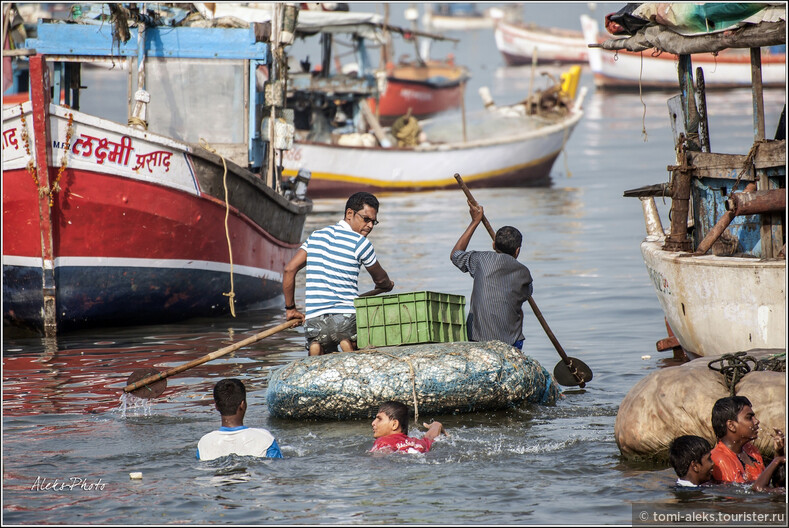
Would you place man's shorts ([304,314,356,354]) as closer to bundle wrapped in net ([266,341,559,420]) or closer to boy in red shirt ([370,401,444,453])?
A: bundle wrapped in net ([266,341,559,420])

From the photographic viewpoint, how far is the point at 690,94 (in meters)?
9.95

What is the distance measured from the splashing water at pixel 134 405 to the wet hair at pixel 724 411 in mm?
4419

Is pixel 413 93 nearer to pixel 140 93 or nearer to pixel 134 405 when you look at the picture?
pixel 140 93

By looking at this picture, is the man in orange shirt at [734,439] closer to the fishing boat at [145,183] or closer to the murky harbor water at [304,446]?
the murky harbor water at [304,446]

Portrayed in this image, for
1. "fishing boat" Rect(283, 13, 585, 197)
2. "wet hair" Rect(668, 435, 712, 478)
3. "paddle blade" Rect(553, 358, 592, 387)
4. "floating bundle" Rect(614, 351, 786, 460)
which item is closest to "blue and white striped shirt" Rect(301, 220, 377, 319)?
"paddle blade" Rect(553, 358, 592, 387)

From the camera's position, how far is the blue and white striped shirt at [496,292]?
28.6 feet

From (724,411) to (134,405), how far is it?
4.71 meters

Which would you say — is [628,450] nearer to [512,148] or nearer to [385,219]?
[385,219]

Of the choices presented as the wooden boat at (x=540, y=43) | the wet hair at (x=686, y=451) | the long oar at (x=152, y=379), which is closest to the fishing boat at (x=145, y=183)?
the long oar at (x=152, y=379)

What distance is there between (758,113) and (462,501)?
4309 millimetres

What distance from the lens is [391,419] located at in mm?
7301

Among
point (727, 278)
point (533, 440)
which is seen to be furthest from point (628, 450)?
point (727, 278)

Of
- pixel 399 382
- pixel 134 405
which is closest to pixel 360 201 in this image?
pixel 399 382

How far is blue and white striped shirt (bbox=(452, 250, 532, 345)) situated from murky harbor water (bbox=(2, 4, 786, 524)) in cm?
71
